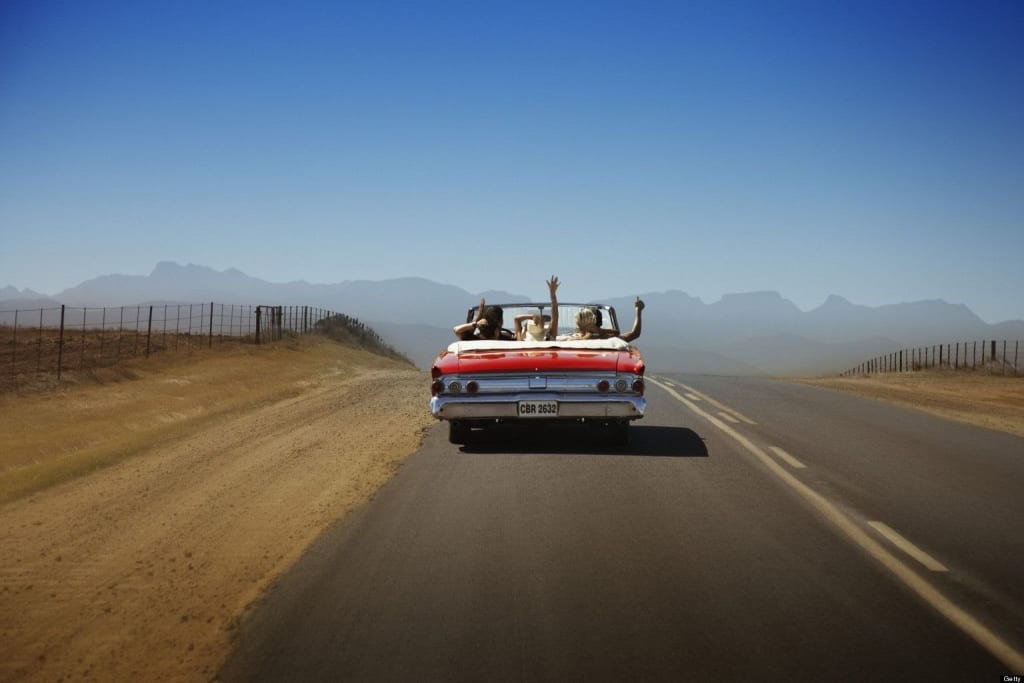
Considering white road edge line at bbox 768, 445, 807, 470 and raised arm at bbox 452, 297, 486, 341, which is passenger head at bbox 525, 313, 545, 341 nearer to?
raised arm at bbox 452, 297, 486, 341

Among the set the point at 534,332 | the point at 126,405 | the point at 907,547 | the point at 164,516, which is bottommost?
the point at 126,405

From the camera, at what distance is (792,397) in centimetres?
2030

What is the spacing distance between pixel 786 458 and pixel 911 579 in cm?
508

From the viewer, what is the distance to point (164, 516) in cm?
815

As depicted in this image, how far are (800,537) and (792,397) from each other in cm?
1434

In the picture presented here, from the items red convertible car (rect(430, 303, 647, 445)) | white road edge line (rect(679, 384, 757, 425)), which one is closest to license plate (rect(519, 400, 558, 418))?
red convertible car (rect(430, 303, 647, 445))

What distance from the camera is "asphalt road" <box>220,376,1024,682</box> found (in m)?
4.21

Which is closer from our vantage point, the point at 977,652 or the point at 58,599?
the point at 977,652

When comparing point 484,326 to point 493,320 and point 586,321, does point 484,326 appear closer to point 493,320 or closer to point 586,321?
point 493,320

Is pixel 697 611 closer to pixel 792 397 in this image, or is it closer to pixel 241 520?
pixel 241 520

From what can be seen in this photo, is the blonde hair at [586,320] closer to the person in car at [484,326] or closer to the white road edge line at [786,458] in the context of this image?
the person in car at [484,326]

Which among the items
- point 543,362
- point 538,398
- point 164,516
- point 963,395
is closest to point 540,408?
point 538,398

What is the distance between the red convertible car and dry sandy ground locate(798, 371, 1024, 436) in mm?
8100

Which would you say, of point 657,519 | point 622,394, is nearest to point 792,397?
point 622,394
